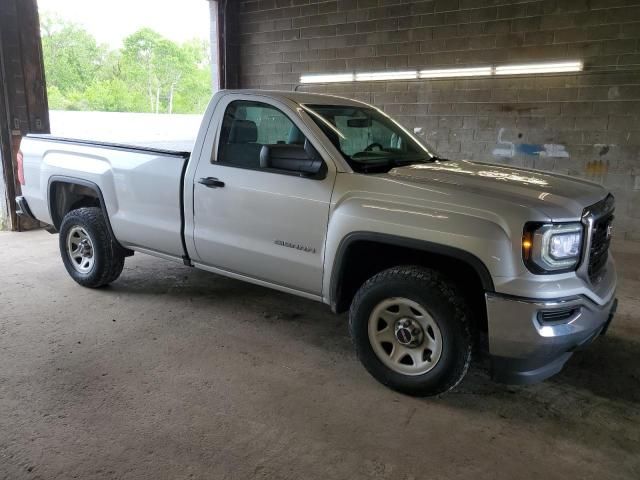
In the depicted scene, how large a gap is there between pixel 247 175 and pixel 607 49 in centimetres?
574

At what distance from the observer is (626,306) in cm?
469

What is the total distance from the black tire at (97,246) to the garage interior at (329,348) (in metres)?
0.15

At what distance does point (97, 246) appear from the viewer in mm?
4680

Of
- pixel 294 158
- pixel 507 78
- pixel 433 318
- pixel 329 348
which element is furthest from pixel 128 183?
pixel 507 78

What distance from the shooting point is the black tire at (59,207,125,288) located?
184 inches

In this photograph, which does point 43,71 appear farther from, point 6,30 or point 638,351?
point 638,351

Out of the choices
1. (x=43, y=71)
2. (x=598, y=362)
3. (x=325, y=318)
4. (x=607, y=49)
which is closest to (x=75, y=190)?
(x=325, y=318)

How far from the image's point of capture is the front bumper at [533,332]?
2.61 metres

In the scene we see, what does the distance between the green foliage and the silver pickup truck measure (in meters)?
5.68

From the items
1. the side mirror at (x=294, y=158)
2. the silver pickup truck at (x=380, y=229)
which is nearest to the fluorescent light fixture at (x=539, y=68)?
the silver pickup truck at (x=380, y=229)

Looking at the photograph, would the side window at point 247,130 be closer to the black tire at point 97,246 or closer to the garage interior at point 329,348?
the garage interior at point 329,348

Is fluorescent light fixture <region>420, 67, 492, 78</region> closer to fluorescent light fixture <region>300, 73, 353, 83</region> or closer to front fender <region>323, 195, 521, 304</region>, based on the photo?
fluorescent light fixture <region>300, 73, 353, 83</region>

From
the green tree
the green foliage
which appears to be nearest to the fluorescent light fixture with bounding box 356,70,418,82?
the green foliage

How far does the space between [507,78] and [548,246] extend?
564cm
